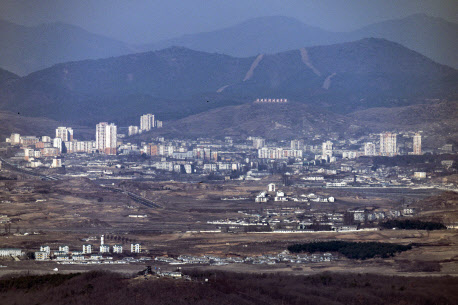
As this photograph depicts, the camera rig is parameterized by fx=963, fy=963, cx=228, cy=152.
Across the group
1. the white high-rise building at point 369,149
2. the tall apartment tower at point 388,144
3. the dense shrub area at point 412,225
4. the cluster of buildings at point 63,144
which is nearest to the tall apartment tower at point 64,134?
the cluster of buildings at point 63,144

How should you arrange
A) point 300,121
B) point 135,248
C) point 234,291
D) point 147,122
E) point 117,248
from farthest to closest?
point 147,122 < point 300,121 < point 135,248 < point 117,248 < point 234,291

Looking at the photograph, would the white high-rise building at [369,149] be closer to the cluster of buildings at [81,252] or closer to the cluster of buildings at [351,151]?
the cluster of buildings at [351,151]

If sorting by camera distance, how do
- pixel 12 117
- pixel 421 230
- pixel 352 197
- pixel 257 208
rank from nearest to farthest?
pixel 421 230 → pixel 257 208 → pixel 352 197 → pixel 12 117

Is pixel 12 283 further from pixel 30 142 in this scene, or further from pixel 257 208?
pixel 30 142

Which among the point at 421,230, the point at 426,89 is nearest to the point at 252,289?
the point at 421,230

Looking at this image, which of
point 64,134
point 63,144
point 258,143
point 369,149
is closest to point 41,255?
point 63,144

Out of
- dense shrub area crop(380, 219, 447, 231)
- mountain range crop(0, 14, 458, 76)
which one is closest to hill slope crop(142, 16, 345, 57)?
mountain range crop(0, 14, 458, 76)

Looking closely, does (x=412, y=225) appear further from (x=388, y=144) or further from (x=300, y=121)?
(x=300, y=121)
